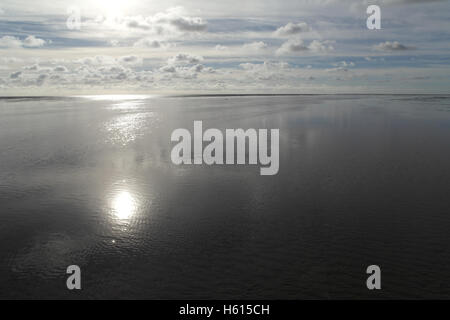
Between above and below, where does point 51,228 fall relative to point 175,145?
below

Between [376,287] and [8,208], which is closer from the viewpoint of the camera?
[376,287]

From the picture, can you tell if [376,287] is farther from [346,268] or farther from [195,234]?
[195,234]

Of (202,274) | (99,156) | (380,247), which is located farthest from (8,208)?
(380,247)

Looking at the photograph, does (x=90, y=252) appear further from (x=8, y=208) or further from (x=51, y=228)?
(x=8, y=208)

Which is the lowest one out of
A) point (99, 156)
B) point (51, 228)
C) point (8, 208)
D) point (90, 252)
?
point (90, 252)
